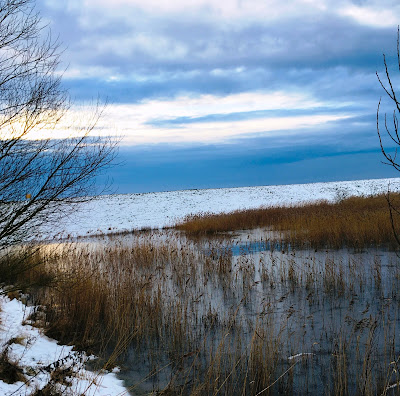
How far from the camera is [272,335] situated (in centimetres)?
387

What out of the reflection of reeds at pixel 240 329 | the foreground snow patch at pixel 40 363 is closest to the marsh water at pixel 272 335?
the reflection of reeds at pixel 240 329

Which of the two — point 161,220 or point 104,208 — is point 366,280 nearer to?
point 161,220

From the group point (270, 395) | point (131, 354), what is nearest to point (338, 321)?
point (270, 395)

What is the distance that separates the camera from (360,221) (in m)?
11.3

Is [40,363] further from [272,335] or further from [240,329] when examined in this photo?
[272,335]

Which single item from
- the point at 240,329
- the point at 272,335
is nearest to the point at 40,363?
the point at 240,329

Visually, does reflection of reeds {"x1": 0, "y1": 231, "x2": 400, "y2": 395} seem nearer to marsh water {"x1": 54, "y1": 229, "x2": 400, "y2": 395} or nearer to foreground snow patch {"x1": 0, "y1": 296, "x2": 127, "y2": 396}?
marsh water {"x1": 54, "y1": 229, "x2": 400, "y2": 395}

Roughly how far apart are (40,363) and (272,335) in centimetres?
252

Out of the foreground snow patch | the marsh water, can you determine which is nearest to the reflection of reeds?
the marsh water

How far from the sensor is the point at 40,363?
388 cm

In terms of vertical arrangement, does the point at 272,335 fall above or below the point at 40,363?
above

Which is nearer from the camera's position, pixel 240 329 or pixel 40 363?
pixel 40 363

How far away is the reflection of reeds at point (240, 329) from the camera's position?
3.65 m

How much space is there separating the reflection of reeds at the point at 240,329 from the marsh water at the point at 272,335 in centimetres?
2
